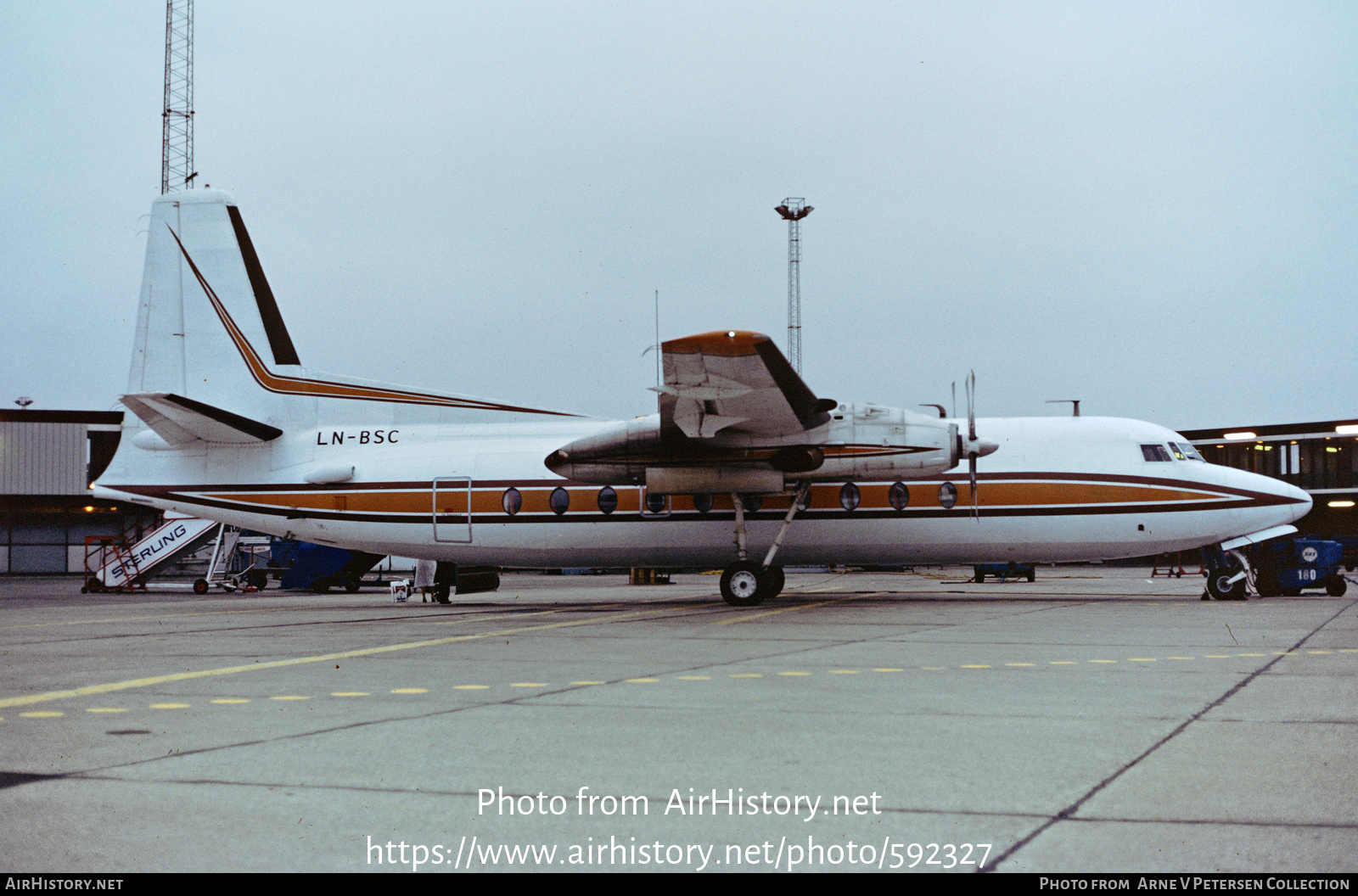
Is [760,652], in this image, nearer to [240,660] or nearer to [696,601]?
[240,660]

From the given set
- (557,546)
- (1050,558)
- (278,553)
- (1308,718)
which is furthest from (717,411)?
(278,553)

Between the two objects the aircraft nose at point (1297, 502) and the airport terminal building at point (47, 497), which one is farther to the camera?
the airport terminal building at point (47, 497)

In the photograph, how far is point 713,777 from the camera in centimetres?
526

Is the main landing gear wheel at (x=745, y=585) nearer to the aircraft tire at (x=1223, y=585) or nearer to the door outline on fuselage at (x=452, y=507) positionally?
the door outline on fuselage at (x=452, y=507)

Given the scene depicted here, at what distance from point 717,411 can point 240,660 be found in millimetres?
10102

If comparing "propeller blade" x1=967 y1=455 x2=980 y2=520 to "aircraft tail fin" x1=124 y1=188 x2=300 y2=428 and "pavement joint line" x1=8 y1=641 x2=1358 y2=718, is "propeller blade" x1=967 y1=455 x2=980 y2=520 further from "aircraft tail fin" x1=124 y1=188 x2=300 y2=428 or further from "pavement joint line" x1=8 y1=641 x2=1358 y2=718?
"aircraft tail fin" x1=124 y1=188 x2=300 y2=428

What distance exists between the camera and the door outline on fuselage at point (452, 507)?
22297 mm

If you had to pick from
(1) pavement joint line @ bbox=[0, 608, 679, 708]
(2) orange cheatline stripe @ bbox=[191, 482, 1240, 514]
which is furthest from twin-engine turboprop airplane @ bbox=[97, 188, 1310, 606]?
(1) pavement joint line @ bbox=[0, 608, 679, 708]

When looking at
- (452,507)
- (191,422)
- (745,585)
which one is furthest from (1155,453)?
(191,422)

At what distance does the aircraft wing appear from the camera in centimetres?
1655

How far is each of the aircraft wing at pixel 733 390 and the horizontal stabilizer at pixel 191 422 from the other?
9285mm

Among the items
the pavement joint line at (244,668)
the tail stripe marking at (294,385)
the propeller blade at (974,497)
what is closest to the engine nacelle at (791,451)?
the propeller blade at (974,497)

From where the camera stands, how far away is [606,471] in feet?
68.7

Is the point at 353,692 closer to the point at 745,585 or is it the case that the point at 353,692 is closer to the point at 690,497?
the point at 745,585
